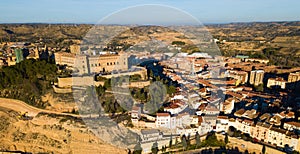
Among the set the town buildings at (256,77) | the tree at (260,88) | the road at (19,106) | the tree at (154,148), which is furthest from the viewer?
the town buildings at (256,77)

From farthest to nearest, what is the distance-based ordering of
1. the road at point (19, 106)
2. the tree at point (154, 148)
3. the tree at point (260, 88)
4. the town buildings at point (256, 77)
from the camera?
the town buildings at point (256, 77), the tree at point (260, 88), the road at point (19, 106), the tree at point (154, 148)

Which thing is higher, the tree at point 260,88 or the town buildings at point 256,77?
the town buildings at point 256,77

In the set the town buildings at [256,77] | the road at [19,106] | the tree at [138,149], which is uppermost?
the town buildings at [256,77]

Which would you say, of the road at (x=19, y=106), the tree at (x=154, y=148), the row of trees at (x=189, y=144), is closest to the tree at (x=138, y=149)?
the row of trees at (x=189, y=144)

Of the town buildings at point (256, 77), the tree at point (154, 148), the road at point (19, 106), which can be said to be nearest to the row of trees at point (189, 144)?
the tree at point (154, 148)

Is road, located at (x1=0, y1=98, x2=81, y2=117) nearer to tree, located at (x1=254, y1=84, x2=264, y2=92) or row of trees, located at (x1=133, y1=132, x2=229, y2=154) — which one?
row of trees, located at (x1=133, y1=132, x2=229, y2=154)

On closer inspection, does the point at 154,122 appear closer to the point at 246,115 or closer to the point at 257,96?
the point at 246,115

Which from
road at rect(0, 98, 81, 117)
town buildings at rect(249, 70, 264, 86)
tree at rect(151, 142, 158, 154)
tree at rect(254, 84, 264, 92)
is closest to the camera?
tree at rect(151, 142, 158, 154)

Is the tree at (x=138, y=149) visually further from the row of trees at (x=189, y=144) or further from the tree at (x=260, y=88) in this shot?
the tree at (x=260, y=88)

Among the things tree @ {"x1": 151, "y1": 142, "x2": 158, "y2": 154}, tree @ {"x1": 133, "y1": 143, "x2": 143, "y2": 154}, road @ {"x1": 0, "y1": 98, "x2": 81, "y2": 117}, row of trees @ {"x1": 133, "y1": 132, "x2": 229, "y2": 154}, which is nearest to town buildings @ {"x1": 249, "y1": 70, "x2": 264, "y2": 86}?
row of trees @ {"x1": 133, "y1": 132, "x2": 229, "y2": 154}

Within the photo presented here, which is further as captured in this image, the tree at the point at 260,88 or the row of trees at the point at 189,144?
the tree at the point at 260,88

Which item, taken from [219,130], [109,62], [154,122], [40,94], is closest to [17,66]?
[40,94]
